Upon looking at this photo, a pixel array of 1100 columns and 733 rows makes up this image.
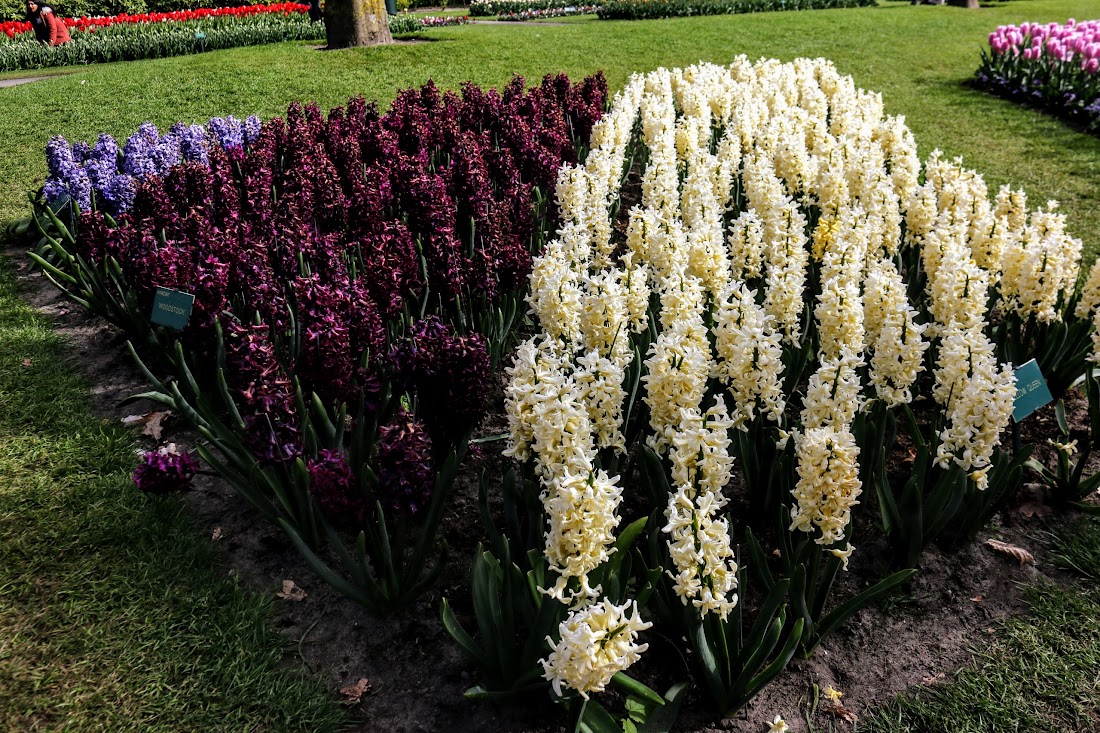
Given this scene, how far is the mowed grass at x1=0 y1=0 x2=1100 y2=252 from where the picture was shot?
31.5ft

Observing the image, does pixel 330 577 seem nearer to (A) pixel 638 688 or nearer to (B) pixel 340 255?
(A) pixel 638 688

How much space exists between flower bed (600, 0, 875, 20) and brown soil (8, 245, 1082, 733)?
75.4 ft

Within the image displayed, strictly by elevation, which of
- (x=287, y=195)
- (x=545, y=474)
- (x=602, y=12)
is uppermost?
(x=602, y=12)

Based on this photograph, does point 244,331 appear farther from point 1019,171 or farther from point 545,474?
point 1019,171

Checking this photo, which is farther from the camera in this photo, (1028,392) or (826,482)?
(1028,392)

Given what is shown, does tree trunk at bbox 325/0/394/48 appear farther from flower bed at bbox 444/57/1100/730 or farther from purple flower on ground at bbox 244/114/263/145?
flower bed at bbox 444/57/1100/730

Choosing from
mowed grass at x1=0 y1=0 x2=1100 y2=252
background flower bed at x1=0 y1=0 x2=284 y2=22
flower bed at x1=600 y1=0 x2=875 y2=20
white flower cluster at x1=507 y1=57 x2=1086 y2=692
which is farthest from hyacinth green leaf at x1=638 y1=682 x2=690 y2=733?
A: background flower bed at x1=0 y1=0 x2=284 y2=22

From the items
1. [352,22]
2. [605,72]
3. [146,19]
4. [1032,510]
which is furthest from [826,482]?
[146,19]

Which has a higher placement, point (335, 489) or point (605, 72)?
point (605, 72)

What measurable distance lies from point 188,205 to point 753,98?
6197 mm

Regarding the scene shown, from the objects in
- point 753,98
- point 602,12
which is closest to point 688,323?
point 753,98

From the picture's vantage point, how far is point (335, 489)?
2.91 metres

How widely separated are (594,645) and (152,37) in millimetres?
Answer: 18336

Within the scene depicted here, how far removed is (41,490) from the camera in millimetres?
3943
